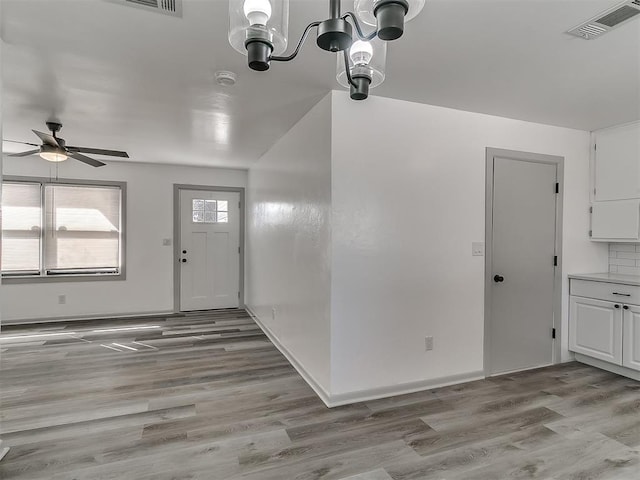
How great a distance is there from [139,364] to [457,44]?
3.84 metres

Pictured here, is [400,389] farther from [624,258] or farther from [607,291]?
[624,258]

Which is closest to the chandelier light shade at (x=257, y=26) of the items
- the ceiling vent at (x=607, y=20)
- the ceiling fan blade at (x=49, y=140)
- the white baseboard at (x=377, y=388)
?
the ceiling vent at (x=607, y=20)

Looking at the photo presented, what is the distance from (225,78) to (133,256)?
3.99 metres

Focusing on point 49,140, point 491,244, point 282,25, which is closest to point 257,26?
point 282,25

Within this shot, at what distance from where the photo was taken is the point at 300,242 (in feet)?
10.6

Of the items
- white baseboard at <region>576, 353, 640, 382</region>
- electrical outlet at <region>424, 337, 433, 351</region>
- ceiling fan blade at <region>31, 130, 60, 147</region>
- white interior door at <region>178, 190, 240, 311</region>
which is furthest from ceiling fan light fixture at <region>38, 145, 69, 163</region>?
white baseboard at <region>576, 353, 640, 382</region>

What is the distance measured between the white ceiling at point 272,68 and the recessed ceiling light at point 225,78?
2.3 inches

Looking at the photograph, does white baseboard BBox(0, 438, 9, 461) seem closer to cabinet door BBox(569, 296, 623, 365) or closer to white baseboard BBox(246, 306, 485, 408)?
white baseboard BBox(246, 306, 485, 408)

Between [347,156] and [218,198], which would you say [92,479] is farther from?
[218,198]

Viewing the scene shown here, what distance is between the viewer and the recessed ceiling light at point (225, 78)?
232 centimetres

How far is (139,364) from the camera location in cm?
344

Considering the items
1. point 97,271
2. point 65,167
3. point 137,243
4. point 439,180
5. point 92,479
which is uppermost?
point 65,167

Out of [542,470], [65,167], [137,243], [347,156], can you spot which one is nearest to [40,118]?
[65,167]

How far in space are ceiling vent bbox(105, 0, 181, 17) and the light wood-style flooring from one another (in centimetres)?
243
